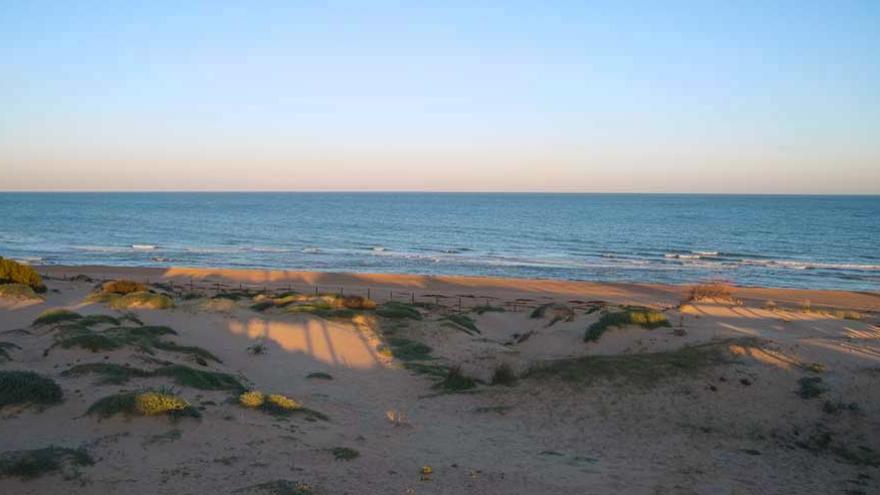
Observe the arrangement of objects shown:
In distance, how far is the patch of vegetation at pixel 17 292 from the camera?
2431 centimetres

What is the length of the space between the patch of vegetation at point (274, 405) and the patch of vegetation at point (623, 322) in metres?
9.66

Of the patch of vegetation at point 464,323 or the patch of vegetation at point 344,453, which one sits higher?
the patch of vegetation at point 344,453

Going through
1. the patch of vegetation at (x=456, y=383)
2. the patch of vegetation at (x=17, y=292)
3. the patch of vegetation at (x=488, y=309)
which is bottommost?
the patch of vegetation at (x=488, y=309)

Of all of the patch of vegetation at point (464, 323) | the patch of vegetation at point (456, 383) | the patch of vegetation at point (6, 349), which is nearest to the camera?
the patch of vegetation at point (6, 349)

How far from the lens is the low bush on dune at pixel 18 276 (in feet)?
92.9

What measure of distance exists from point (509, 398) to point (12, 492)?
9207 millimetres

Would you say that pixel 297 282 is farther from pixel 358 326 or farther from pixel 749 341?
pixel 749 341

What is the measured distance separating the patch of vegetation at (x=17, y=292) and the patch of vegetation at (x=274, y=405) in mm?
16532

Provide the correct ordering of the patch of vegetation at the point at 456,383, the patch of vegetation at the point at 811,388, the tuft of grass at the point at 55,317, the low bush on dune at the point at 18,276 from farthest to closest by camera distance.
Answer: the low bush on dune at the point at 18,276, the tuft of grass at the point at 55,317, the patch of vegetation at the point at 456,383, the patch of vegetation at the point at 811,388

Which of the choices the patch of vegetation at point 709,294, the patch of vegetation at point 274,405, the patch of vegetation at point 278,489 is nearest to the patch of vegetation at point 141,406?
the patch of vegetation at point 274,405

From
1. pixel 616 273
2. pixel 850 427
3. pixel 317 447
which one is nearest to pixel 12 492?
pixel 317 447

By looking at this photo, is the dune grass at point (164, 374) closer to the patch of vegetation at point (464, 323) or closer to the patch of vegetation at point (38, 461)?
the patch of vegetation at point (38, 461)

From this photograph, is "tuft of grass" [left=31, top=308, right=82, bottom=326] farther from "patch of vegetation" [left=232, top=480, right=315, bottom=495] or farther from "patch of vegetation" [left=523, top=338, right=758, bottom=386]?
"patch of vegetation" [left=232, top=480, right=315, bottom=495]

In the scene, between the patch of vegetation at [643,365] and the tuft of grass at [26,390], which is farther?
the patch of vegetation at [643,365]
